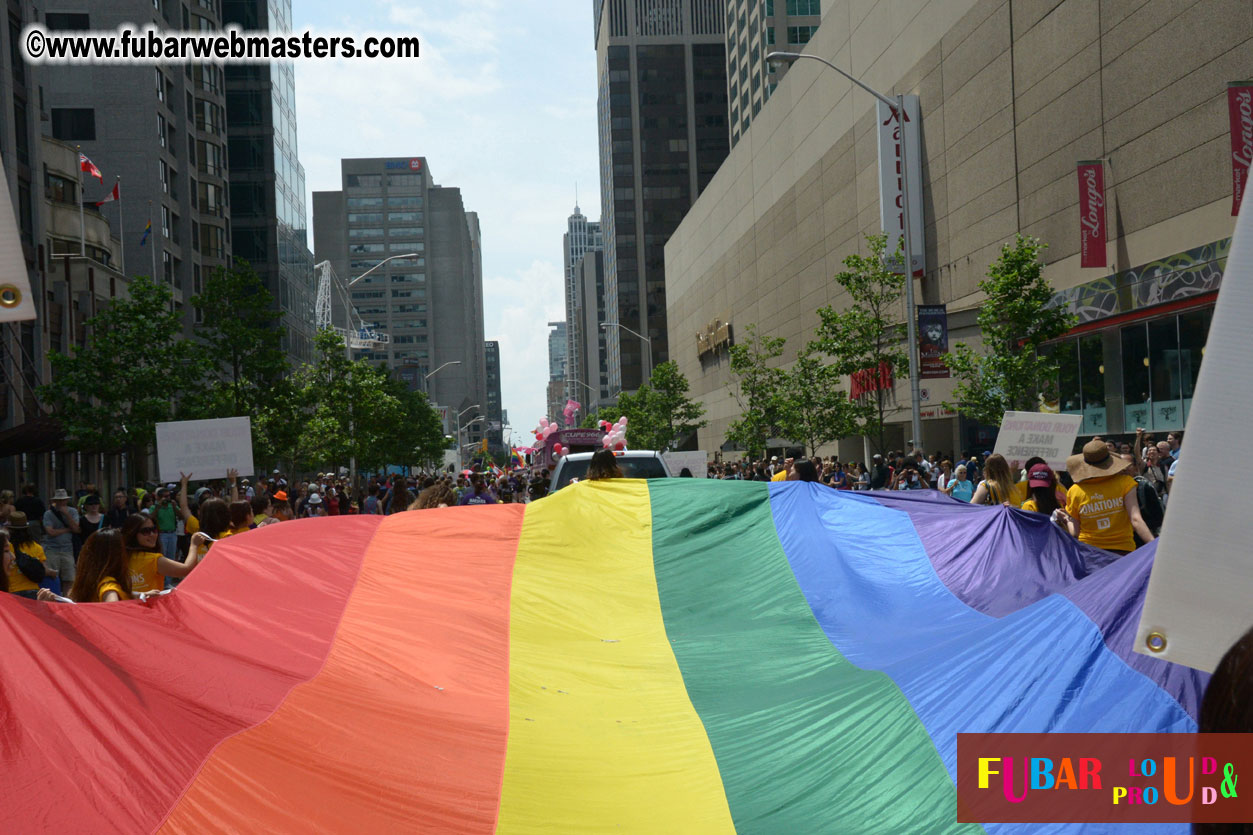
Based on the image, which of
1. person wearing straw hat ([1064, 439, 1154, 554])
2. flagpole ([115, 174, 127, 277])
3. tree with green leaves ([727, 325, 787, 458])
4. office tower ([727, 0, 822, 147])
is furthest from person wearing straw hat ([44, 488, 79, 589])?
office tower ([727, 0, 822, 147])

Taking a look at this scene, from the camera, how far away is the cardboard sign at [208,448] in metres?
17.6

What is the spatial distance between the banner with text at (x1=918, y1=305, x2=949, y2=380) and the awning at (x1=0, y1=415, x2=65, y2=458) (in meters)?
24.8

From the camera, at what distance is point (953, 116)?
134 ft

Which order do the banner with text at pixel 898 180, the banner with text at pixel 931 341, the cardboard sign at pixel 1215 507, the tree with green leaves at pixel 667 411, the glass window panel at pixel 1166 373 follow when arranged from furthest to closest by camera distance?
the tree with green leaves at pixel 667 411, the banner with text at pixel 898 180, the banner with text at pixel 931 341, the glass window panel at pixel 1166 373, the cardboard sign at pixel 1215 507

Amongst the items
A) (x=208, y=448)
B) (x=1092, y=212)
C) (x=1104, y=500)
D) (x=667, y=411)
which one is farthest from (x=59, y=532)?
(x=667, y=411)

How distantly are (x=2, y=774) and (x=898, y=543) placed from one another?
22.1 ft

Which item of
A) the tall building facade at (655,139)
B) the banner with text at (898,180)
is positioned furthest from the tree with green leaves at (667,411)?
the tall building facade at (655,139)

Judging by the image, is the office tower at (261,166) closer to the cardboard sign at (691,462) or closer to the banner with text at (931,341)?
the cardboard sign at (691,462)

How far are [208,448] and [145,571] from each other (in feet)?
30.6

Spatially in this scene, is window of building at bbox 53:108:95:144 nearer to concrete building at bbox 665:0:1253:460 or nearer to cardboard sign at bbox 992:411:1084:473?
concrete building at bbox 665:0:1253:460

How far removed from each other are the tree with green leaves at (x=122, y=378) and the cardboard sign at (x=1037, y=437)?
27987 mm

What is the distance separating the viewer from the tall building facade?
152 m

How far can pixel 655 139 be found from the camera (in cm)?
15162

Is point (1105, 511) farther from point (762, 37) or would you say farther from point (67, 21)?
point (762, 37)
